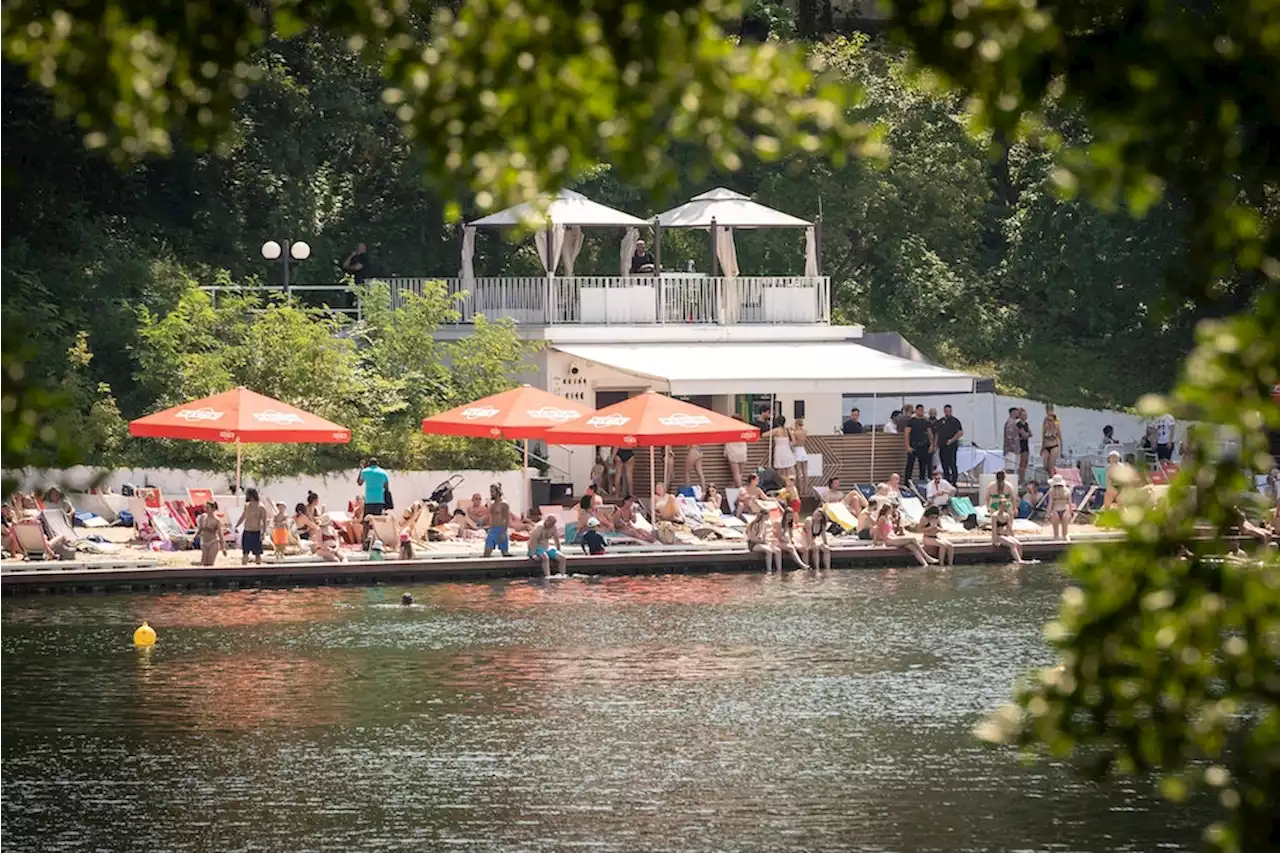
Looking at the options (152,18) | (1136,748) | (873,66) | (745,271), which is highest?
(873,66)

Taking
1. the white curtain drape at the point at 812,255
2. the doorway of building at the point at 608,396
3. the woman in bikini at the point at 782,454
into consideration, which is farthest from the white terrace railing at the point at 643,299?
the woman in bikini at the point at 782,454

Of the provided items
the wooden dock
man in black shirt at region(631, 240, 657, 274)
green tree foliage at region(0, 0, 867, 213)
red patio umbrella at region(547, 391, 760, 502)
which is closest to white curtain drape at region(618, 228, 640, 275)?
Result: man in black shirt at region(631, 240, 657, 274)

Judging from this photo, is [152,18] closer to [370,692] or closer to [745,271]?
[370,692]

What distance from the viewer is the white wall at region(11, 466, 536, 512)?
122 ft

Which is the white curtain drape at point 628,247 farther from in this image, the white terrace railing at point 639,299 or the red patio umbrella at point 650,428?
the red patio umbrella at point 650,428

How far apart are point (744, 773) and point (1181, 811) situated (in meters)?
3.67

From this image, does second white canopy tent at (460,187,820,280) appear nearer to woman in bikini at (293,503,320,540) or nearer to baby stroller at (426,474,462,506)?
baby stroller at (426,474,462,506)

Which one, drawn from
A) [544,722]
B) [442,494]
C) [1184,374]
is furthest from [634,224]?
[1184,374]

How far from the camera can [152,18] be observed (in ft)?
21.3

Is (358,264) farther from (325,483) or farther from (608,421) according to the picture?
(608,421)

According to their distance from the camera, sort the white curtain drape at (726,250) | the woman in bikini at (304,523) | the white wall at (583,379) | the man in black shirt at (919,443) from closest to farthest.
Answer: the woman in bikini at (304,523), the man in black shirt at (919,443), the white wall at (583,379), the white curtain drape at (726,250)

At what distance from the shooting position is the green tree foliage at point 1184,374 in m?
5.82

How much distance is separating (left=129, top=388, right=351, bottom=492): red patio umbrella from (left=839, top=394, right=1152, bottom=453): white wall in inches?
570

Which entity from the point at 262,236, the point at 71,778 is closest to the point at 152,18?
the point at 71,778
